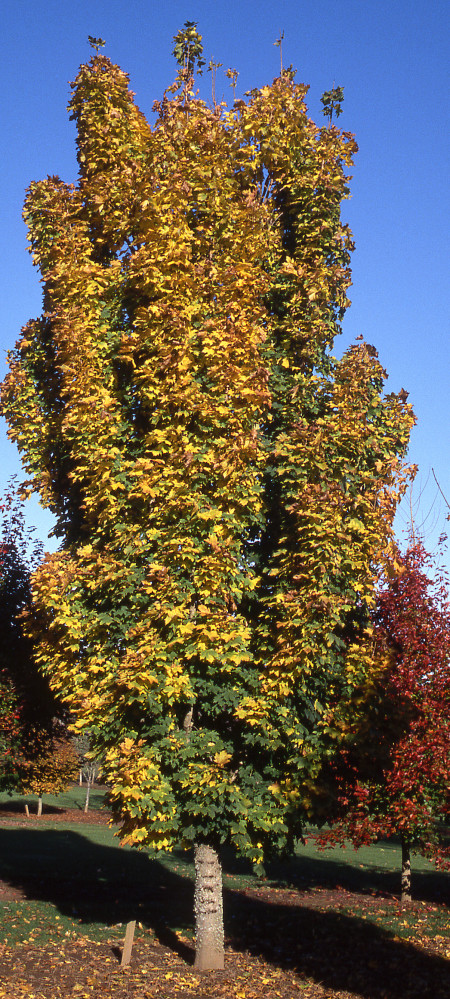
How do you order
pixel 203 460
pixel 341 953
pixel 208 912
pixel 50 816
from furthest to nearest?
pixel 50 816 < pixel 341 953 < pixel 208 912 < pixel 203 460

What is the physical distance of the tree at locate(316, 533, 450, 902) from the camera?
12766 mm

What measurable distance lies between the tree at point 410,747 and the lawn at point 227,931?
1.64 meters

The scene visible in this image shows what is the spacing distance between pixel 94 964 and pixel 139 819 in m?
3.37

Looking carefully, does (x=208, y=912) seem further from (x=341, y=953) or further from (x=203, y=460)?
(x=203, y=460)

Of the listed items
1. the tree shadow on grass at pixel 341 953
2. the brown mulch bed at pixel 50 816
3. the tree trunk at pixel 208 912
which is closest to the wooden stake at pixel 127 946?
the tree trunk at pixel 208 912

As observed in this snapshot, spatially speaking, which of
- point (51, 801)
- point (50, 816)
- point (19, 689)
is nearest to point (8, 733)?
point (19, 689)

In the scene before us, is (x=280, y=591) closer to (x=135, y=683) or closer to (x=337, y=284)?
(x=135, y=683)

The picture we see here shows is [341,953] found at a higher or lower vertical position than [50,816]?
lower

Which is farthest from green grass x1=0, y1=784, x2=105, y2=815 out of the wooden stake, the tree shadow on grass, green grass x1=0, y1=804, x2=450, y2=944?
the wooden stake

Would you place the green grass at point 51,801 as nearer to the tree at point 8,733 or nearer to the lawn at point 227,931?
the lawn at point 227,931

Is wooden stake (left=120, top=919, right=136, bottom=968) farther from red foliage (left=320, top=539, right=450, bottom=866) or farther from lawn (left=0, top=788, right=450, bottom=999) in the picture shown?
red foliage (left=320, top=539, right=450, bottom=866)

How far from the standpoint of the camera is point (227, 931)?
1267 cm

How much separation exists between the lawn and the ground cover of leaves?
3 centimetres

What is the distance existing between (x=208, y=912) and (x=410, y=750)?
4.73 meters
